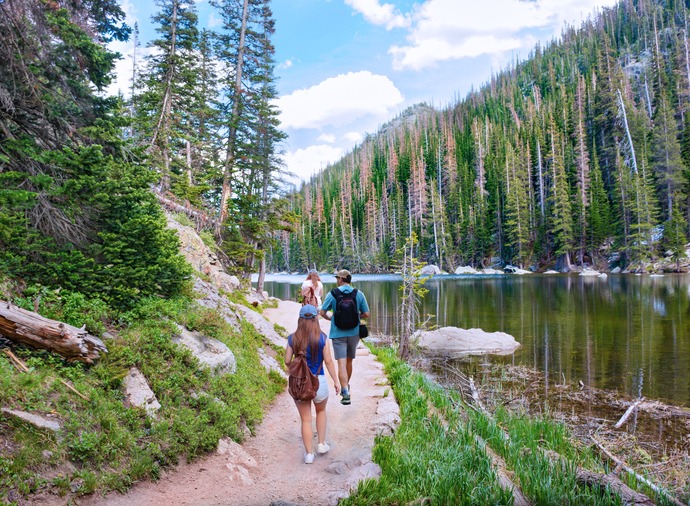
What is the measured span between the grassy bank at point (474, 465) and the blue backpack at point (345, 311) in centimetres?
162

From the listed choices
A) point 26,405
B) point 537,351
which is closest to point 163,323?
point 26,405

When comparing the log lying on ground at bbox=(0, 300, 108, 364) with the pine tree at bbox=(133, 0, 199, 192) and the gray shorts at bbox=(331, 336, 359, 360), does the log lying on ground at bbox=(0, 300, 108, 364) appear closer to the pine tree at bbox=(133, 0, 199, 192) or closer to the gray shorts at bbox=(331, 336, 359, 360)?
the gray shorts at bbox=(331, 336, 359, 360)

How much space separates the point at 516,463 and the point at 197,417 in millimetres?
3951

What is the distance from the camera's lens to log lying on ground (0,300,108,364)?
4.14 m

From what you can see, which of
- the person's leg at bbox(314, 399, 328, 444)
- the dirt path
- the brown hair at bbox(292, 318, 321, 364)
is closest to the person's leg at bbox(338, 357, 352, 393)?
the dirt path

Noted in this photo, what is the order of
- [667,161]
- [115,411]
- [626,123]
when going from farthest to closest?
[626,123]
[667,161]
[115,411]

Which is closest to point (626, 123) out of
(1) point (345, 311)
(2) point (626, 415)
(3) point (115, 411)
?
(2) point (626, 415)

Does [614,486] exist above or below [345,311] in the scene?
below

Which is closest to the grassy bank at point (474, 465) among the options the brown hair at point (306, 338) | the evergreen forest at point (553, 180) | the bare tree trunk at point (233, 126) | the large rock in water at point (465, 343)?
the brown hair at point (306, 338)

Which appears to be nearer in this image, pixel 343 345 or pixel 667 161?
pixel 343 345

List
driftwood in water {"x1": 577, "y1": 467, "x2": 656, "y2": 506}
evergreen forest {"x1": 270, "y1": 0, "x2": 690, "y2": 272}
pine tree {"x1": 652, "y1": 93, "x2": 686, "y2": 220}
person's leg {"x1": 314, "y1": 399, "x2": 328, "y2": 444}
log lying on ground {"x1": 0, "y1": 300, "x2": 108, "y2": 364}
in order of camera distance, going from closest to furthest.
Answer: driftwood in water {"x1": 577, "y1": 467, "x2": 656, "y2": 506} < log lying on ground {"x1": 0, "y1": 300, "x2": 108, "y2": 364} < person's leg {"x1": 314, "y1": 399, "x2": 328, "y2": 444} < pine tree {"x1": 652, "y1": 93, "x2": 686, "y2": 220} < evergreen forest {"x1": 270, "y1": 0, "x2": 690, "y2": 272}

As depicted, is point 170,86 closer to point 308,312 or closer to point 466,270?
point 308,312

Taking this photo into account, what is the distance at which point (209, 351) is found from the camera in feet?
20.7

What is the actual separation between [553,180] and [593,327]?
180 ft
